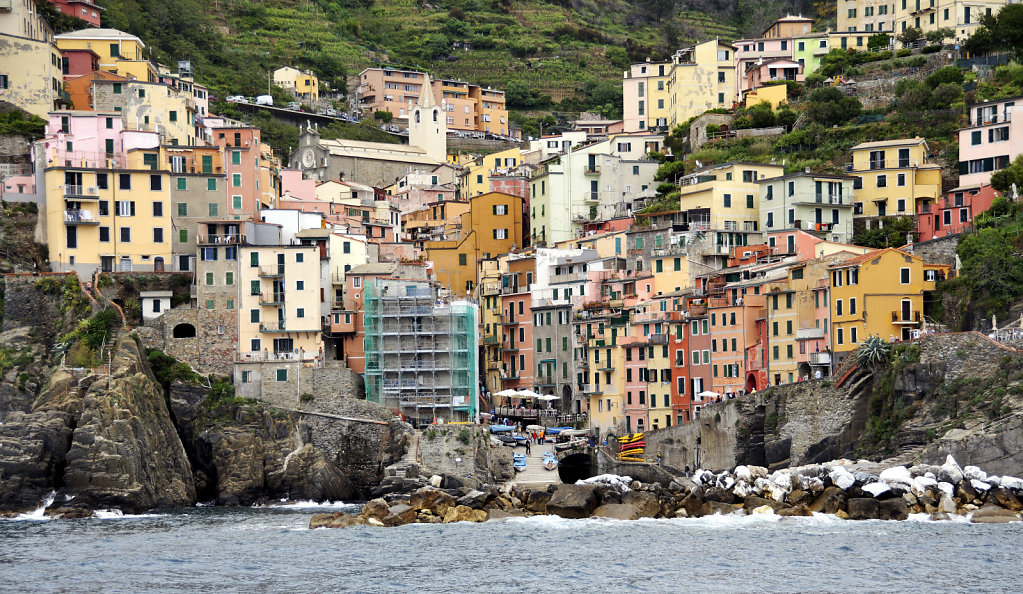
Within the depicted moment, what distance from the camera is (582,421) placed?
94.7 metres

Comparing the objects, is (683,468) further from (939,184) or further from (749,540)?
(939,184)

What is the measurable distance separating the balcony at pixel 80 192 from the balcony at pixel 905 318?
42.5 m

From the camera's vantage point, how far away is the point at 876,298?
257ft

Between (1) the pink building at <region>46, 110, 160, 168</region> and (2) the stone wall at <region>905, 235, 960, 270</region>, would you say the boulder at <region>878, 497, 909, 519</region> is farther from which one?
(1) the pink building at <region>46, 110, 160, 168</region>

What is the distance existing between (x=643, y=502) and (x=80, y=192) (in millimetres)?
36392

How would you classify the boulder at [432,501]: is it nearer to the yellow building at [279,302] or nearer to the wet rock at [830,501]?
the wet rock at [830,501]

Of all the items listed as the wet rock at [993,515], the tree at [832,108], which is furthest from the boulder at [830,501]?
the tree at [832,108]

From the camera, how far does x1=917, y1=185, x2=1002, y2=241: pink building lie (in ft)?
297

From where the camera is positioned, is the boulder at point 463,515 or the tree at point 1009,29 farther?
the tree at point 1009,29

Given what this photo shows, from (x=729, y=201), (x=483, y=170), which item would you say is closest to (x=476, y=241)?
(x=483, y=170)

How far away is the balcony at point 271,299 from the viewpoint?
86.8 meters

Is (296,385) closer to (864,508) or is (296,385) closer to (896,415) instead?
(896,415)

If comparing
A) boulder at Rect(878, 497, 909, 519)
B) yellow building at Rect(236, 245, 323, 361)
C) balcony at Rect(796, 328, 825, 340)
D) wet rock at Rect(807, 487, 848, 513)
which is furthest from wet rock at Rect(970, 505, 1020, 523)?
yellow building at Rect(236, 245, 323, 361)

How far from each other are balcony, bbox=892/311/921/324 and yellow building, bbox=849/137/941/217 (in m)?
19.1
